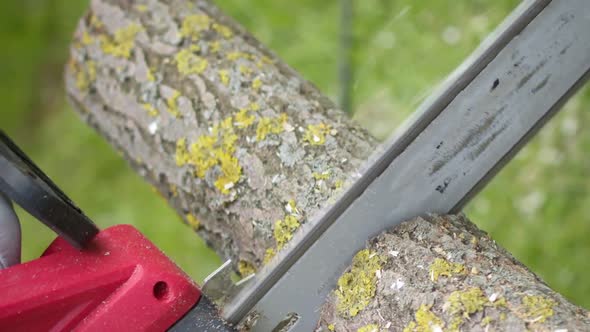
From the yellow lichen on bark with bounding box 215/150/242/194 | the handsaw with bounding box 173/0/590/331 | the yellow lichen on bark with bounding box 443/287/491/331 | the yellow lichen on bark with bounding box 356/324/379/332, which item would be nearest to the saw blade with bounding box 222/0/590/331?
the handsaw with bounding box 173/0/590/331

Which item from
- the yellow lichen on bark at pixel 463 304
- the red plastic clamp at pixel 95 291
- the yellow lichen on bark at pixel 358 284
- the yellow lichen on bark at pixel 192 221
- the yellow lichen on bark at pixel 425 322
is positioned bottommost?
the red plastic clamp at pixel 95 291

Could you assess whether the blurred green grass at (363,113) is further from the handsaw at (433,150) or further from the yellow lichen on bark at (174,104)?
the yellow lichen on bark at (174,104)

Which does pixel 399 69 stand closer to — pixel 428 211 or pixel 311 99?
pixel 311 99

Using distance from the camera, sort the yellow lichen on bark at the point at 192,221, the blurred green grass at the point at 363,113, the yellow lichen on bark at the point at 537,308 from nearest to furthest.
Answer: the yellow lichen on bark at the point at 537,308 → the yellow lichen on bark at the point at 192,221 → the blurred green grass at the point at 363,113

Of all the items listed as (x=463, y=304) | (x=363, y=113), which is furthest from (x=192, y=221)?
(x=363, y=113)

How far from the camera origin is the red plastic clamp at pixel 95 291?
1.16m

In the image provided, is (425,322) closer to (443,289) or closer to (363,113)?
(443,289)

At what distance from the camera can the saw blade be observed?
4.15 feet

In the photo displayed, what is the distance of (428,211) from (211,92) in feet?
2.08

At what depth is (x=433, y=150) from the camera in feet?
4.22

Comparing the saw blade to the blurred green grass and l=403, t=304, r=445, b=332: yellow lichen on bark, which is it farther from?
the blurred green grass

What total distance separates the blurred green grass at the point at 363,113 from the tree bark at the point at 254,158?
0.35 m

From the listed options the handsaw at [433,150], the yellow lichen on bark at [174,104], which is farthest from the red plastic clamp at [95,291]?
the yellow lichen on bark at [174,104]

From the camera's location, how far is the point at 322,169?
147 centimetres
